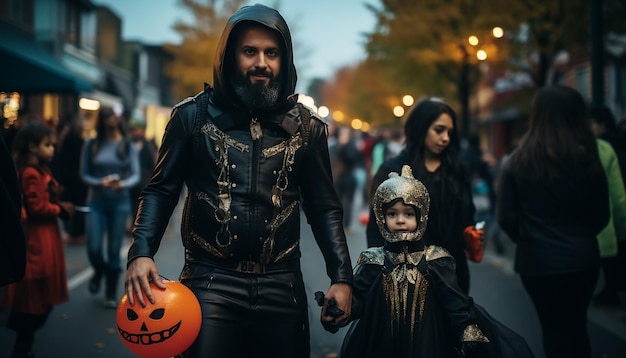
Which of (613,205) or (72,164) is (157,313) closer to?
(613,205)

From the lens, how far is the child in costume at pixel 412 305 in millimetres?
4168

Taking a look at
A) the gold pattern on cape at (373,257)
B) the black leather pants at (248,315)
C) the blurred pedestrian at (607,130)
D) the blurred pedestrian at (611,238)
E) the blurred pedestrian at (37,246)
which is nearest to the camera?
the black leather pants at (248,315)

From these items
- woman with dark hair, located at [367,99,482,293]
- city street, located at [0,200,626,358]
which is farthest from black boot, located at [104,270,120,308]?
woman with dark hair, located at [367,99,482,293]

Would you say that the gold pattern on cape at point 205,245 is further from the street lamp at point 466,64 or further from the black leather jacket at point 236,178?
the street lamp at point 466,64

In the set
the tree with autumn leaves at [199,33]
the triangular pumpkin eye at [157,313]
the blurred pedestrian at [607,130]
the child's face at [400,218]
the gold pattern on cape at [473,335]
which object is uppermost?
the tree with autumn leaves at [199,33]

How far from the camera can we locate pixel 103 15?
133ft

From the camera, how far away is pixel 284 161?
11.9ft

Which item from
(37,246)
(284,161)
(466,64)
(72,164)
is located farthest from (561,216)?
(466,64)

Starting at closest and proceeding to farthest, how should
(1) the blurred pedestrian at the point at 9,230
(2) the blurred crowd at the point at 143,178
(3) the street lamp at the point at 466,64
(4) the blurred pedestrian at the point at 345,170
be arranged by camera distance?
(1) the blurred pedestrian at the point at 9,230
(2) the blurred crowd at the point at 143,178
(4) the blurred pedestrian at the point at 345,170
(3) the street lamp at the point at 466,64

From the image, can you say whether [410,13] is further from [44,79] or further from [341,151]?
[44,79]

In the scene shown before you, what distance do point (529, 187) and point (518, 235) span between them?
336mm

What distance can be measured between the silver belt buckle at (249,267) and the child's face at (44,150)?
3790mm

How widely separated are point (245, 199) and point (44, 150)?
376 cm

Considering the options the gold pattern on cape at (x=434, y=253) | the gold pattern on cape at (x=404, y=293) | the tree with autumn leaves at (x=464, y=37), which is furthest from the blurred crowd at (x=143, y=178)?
the tree with autumn leaves at (x=464, y=37)
